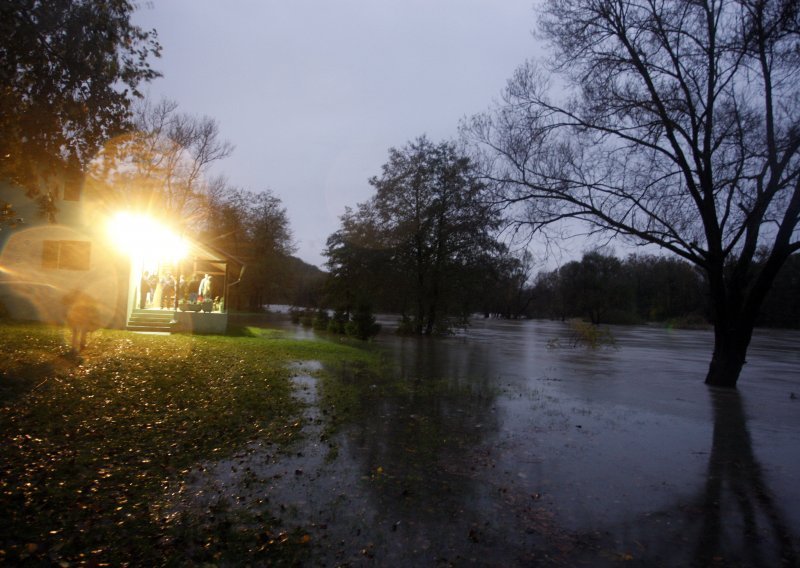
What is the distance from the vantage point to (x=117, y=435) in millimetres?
6477

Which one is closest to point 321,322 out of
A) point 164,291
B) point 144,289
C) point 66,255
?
point 164,291

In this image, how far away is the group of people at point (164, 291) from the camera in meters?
22.8

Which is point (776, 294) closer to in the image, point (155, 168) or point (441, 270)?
point (441, 270)

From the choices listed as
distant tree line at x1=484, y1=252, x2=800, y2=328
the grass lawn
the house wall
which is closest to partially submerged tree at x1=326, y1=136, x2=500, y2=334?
the house wall

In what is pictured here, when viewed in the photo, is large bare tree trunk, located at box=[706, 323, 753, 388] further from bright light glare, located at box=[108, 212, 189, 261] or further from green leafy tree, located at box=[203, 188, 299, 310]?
green leafy tree, located at box=[203, 188, 299, 310]

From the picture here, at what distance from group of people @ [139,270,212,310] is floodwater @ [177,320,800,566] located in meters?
14.4

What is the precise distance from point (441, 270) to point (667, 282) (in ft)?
221

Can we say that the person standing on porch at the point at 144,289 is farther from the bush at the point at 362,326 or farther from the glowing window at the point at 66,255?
the bush at the point at 362,326

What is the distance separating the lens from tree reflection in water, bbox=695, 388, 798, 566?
411cm

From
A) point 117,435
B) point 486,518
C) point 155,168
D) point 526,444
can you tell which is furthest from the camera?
point 155,168

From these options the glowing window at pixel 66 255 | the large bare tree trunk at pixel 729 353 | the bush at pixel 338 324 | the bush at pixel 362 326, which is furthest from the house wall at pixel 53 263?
the large bare tree trunk at pixel 729 353

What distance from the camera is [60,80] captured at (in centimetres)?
1030

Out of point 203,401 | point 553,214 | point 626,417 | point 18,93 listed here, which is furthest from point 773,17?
point 18,93

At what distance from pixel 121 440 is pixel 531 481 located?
4.50 m
